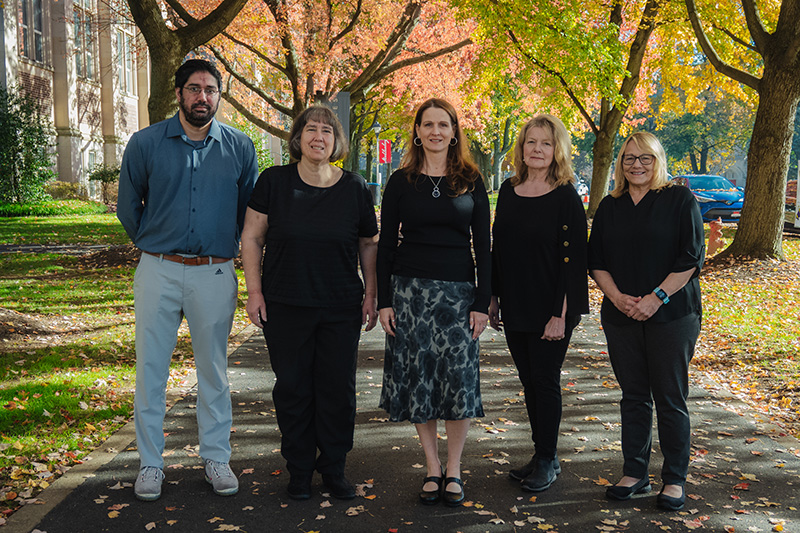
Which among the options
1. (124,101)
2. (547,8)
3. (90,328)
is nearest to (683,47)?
(547,8)

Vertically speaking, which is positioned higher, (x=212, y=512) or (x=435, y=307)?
(x=435, y=307)

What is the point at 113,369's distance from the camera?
722 cm

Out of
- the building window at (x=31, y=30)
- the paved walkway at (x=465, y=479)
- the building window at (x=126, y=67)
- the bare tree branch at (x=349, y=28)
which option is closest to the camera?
the paved walkway at (x=465, y=479)

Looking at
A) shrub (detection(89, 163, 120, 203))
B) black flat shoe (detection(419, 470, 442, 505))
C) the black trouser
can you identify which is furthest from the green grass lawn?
shrub (detection(89, 163, 120, 203))

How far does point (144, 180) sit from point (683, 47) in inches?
883

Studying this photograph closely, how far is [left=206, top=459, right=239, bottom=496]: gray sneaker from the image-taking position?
4.34m

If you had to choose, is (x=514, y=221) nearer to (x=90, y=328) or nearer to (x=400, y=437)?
(x=400, y=437)

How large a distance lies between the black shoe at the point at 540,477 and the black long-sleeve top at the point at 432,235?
996mm

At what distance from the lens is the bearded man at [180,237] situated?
4.28m

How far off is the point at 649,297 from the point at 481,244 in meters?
0.93

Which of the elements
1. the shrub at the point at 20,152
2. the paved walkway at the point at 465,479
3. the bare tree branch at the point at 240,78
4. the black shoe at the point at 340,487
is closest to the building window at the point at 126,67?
the shrub at the point at 20,152

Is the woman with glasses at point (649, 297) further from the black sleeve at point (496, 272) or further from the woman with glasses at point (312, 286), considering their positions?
the woman with glasses at point (312, 286)

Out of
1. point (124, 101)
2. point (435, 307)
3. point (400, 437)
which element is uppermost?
point (124, 101)

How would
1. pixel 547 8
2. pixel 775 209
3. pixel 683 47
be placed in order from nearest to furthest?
pixel 775 209, pixel 547 8, pixel 683 47
